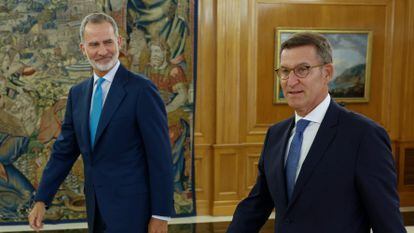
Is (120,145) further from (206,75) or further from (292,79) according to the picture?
(206,75)

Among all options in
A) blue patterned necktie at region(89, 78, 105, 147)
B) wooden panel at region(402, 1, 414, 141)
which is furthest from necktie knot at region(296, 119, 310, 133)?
wooden panel at region(402, 1, 414, 141)

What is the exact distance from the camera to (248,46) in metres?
5.47

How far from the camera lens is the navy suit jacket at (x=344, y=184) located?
4.80 ft

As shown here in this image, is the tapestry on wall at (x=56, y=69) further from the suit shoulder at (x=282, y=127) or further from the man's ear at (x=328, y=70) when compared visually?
the man's ear at (x=328, y=70)

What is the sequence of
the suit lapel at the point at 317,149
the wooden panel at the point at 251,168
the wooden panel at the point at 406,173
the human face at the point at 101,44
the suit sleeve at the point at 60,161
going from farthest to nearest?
1. the wooden panel at the point at 406,173
2. the wooden panel at the point at 251,168
3. the suit sleeve at the point at 60,161
4. the human face at the point at 101,44
5. the suit lapel at the point at 317,149

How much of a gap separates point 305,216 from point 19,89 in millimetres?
A: 4106

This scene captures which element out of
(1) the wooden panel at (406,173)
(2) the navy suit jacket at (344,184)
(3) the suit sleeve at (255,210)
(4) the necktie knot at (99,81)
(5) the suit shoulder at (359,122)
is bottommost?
(1) the wooden panel at (406,173)

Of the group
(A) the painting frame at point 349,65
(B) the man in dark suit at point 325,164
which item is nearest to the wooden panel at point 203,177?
(A) the painting frame at point 349,65

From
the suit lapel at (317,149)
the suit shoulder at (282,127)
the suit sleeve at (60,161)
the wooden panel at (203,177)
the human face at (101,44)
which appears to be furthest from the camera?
the wooden panel at (203,177)

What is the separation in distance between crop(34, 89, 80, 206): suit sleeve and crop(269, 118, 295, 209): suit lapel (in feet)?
4.22

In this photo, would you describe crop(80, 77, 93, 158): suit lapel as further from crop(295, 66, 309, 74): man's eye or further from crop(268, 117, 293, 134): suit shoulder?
crop(295, 66, 309, 74): man's eye

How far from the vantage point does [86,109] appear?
7.98 feet

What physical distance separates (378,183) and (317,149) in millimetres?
219

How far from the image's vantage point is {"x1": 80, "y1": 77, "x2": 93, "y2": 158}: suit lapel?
94.2 inches
